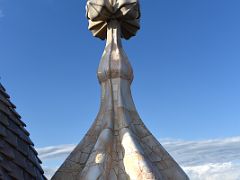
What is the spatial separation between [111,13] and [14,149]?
293cm

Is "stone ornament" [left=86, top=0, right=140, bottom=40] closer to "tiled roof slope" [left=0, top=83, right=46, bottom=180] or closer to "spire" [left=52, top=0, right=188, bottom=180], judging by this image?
"spire" [left=52, top=0, right=188, bottom=180]

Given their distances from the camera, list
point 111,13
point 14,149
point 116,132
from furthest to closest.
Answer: point 111,13 → point 116,132 → point 14,149

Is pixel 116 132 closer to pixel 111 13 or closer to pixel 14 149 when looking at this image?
pixel 14 149

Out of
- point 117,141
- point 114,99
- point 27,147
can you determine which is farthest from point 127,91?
point 27,147

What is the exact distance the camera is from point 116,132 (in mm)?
5707

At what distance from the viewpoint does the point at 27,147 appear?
211 inches

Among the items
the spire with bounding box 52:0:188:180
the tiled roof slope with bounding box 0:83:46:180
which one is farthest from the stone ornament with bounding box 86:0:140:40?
the tiled roof slope with bounding box 0:83:46:180

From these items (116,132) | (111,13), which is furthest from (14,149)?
(111,13)

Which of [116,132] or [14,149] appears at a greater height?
[116,132]

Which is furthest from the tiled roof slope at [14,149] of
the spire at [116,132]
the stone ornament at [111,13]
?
the stone ornament at [111,13]

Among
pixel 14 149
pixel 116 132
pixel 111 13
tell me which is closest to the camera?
pixel 14 149

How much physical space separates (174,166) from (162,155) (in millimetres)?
239

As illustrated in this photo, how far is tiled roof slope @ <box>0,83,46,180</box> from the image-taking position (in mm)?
4566

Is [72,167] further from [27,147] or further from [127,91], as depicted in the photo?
[127,91]
